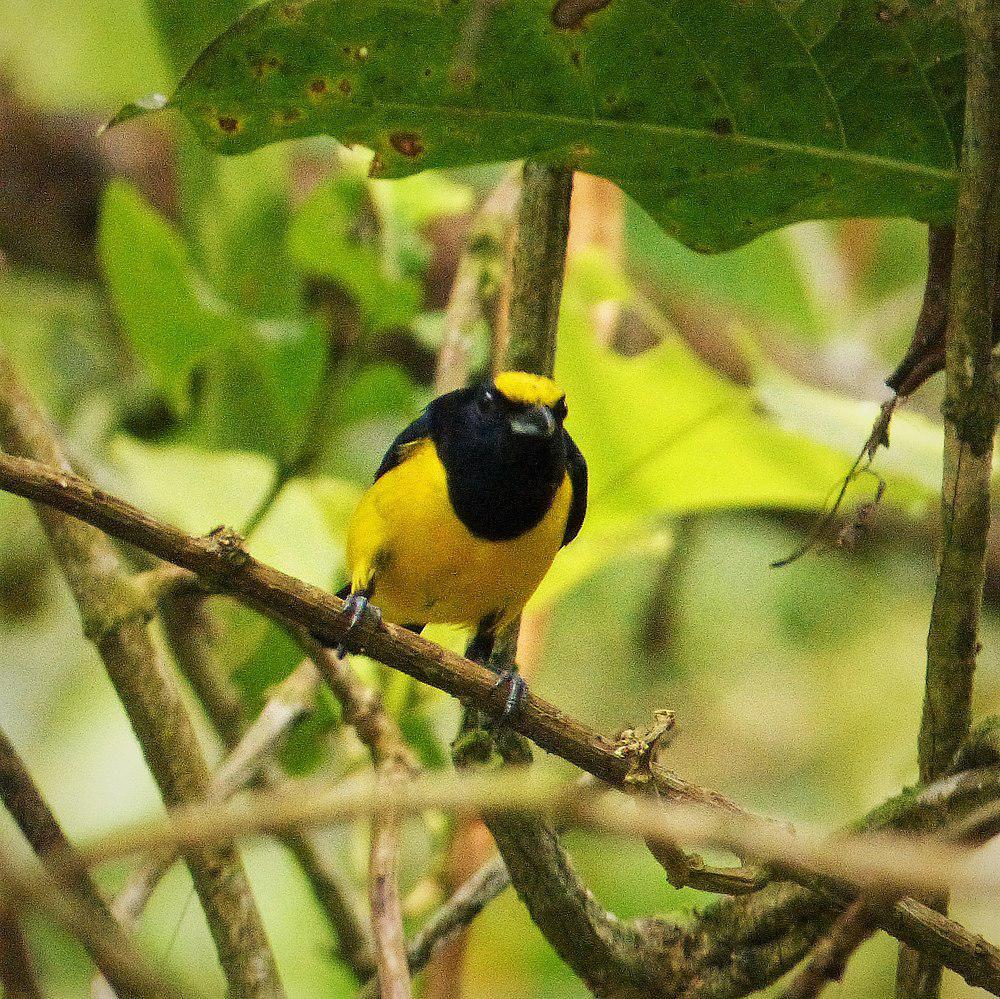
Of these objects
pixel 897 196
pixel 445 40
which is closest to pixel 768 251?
pixel 897 196

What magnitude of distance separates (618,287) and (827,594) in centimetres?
201

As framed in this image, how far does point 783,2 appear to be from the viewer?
1.55 meters

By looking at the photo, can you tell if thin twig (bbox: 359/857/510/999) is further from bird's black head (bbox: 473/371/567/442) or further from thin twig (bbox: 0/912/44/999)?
thin twig (bbox: 0/912/44/999)

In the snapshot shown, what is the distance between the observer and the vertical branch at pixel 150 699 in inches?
72.1

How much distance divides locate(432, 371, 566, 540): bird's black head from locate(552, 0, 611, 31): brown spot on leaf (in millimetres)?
669

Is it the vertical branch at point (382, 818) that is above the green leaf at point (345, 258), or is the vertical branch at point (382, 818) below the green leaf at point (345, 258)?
below

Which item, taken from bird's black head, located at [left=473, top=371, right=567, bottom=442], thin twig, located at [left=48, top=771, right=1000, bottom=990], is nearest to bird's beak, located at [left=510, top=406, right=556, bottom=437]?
bird's black head, located at [left=473, top=371, right=567, bottom=442]

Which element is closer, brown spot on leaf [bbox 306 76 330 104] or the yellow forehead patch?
brown spot on leaf [bbox 306 76 330 104]

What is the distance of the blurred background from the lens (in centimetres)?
254

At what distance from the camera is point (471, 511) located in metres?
2.17

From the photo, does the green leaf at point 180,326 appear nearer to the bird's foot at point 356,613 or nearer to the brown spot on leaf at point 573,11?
the bird's foot at point 356,613

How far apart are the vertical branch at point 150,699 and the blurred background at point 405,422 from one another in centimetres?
9

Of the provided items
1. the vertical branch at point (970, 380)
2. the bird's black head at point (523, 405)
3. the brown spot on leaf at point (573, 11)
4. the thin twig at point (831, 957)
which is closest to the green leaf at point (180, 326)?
the bird's black head at point (523, 405)

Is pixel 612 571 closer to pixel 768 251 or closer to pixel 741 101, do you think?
pixel 768 251
